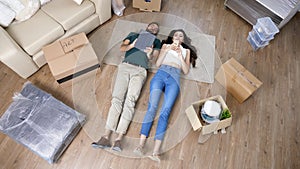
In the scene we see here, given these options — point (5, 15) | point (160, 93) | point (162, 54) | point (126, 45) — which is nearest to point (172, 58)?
point (162, 54)

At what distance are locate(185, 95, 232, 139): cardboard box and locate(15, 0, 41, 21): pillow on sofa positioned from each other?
1589 millimetres

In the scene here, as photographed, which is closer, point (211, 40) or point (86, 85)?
point (86, 85)

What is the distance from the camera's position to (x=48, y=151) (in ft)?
5.27

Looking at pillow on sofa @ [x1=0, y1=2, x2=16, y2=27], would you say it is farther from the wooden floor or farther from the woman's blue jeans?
the woman's blue jeans

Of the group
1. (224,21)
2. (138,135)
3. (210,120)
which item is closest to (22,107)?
(138,135)

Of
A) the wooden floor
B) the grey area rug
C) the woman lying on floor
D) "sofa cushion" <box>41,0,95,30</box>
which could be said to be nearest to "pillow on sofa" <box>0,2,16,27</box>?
"sofa cushion" <box>41,0,95,30</box>

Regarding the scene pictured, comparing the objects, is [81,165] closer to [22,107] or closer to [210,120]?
[22,107]

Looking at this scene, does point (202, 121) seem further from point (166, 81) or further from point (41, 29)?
point (41, 29)

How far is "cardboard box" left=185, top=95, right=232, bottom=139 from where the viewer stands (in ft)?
5.60

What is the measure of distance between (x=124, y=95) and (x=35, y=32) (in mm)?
922

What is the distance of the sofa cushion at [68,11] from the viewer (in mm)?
1945

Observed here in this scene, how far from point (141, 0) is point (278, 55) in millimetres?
1541

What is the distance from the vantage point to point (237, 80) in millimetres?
1842

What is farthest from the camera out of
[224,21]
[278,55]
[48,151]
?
[224,21]
